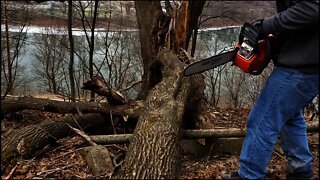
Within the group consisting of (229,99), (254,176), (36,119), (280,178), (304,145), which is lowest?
(229,99)

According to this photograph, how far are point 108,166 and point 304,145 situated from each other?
1724 mm

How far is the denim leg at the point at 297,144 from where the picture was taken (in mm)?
2684

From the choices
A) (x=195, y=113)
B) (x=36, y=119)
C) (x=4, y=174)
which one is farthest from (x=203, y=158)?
(x=36, y=119)

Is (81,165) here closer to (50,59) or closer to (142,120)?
(142,120)

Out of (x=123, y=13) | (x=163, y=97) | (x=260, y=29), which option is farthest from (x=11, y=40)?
(x=260, y=29)

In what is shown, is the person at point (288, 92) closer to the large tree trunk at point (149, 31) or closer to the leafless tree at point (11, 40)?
the large tree trunk at point (149, 31)

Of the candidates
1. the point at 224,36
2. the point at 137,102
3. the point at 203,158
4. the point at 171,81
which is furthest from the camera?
the point at 224,36

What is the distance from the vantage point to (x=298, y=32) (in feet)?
7.71

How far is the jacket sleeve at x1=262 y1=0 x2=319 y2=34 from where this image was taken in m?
2.16

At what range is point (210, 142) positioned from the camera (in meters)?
4.29

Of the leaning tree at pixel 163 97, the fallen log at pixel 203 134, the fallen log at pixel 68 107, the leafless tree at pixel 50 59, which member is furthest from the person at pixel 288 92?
the leafless tree at pixel 50 59

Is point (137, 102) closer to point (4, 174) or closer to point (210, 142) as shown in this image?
point (210, 142)

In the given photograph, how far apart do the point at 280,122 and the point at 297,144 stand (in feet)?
1.11

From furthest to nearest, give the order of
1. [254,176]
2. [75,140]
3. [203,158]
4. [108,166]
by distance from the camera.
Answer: [75,140] < [203,158] < [108,166] < [254,176]
